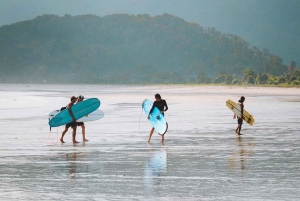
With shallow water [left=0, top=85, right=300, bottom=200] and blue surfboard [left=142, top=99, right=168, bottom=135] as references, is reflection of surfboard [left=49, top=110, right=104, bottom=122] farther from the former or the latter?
blue surfboard [left=142, top=99, right=168, bottom=135]

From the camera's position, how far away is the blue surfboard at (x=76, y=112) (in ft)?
62.5

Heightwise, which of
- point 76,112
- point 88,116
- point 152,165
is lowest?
point 152,165

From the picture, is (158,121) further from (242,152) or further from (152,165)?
(152,165)

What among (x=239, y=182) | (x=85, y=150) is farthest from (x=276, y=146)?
(x=239, y=182)

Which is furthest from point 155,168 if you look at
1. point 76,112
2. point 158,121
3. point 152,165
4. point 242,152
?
point 76,112

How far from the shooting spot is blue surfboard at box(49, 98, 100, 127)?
62.5ft

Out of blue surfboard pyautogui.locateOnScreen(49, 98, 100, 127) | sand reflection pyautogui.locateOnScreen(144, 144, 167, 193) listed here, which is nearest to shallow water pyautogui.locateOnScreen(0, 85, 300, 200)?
sand reflection pyautogui.locateOnScreen(144, 144, 167, 193)

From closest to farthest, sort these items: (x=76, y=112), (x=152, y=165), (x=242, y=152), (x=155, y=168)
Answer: (x=155, y=168)
(x=152, y=165)
(x=242, y=152)
(x=76, y=112)

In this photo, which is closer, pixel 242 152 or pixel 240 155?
pixel 240 155

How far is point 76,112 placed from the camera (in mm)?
19422

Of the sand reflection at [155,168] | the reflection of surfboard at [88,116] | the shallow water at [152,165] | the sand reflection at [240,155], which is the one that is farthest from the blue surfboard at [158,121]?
the reflection of surfboard at [88,116]

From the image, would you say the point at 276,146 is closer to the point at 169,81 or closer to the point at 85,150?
the point at 85,150

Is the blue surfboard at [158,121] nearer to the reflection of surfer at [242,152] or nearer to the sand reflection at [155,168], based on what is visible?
the sand reflection at [155,168]

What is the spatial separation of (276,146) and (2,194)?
352 inches
